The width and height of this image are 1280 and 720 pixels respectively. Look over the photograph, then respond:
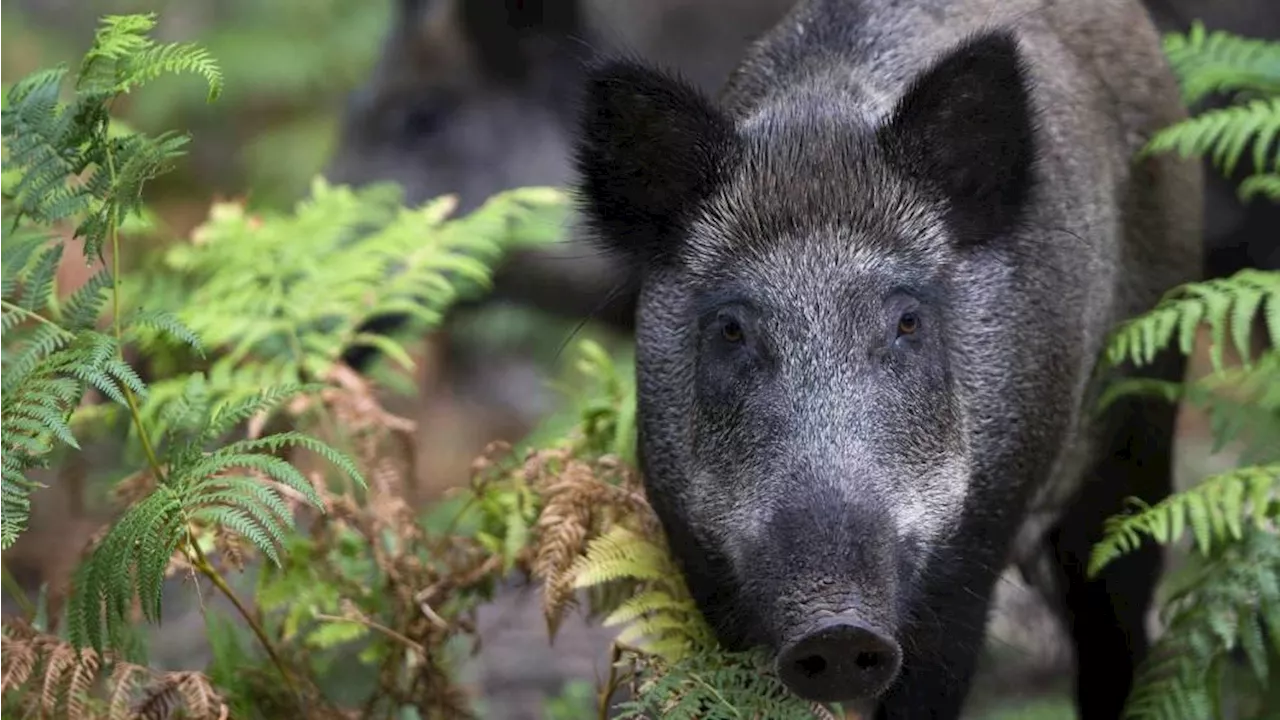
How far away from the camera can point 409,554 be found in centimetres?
488

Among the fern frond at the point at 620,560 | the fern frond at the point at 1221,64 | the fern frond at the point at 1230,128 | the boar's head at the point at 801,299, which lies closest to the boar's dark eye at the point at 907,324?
the boar's head at the point at 801,299

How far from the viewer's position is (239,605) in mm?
4062

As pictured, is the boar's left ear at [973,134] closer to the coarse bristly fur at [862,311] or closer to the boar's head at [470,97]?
the coarse bristly fur at [862,311]

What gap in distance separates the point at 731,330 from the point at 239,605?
1305 mm

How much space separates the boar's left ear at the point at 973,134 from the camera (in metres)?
4.17

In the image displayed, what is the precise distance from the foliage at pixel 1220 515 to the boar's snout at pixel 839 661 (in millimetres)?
1075

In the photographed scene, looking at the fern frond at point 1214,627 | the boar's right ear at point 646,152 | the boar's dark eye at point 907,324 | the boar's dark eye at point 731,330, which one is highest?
the boar's right ear at point 646,152

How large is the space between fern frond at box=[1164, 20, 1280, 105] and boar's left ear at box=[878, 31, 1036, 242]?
1.42 m

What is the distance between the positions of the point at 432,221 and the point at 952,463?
242 cm

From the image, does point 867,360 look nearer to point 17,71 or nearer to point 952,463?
point 952,463

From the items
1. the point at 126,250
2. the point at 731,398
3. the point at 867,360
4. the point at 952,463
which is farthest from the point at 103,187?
the point at 126,250

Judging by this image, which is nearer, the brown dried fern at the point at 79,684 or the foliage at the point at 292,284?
the brown dried fern at the point at 79,684

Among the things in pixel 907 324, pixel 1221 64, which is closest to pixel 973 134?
pixel 907 324

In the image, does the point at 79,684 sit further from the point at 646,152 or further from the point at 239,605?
the point at 646,152
